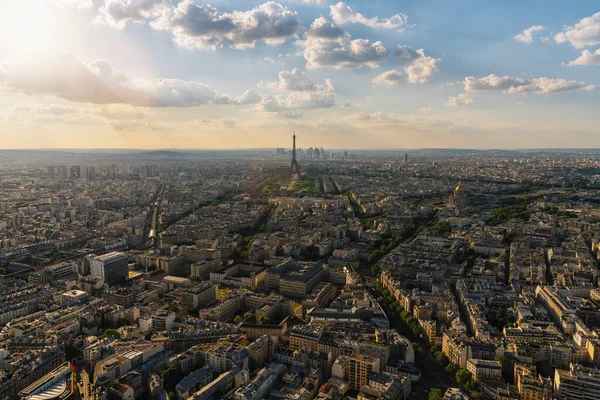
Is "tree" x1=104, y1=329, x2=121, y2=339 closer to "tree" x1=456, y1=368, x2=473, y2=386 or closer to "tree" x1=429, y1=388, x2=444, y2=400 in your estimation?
"tree" x1=429, y1=388, x2=444, y2=400

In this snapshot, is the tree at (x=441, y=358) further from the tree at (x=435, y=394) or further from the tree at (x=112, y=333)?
the tree at (x=112, y=333)

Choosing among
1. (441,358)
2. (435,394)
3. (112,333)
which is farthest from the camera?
(112,333)

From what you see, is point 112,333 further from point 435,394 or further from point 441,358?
point 441,358

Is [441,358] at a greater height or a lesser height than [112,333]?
lesser

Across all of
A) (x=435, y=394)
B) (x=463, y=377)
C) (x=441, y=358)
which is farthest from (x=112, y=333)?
(x=463, y=377)

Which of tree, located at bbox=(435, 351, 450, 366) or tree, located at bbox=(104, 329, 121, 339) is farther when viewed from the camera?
tree, located at bbox=(104, 329, 121, 339)

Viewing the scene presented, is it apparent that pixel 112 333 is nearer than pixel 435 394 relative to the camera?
No

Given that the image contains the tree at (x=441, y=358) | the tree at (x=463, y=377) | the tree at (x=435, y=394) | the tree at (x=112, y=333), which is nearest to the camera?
the tree at (x=435, y=394)

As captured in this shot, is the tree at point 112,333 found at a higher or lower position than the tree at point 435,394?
higher

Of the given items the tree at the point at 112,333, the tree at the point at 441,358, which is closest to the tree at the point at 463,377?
the tree at the point at 441,358

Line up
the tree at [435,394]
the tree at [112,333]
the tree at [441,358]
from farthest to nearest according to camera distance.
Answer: the tree at [112,333] → the tree at [441,358] → the tree at [435,394]

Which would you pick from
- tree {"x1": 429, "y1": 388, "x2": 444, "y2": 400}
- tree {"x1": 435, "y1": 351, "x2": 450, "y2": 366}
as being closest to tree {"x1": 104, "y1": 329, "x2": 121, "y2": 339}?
tree {"x1": 429, "y1": 388, "x2": 444, "y2": 400}

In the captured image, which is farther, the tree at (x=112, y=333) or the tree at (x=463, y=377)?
the tree at (x=112, y=333)
